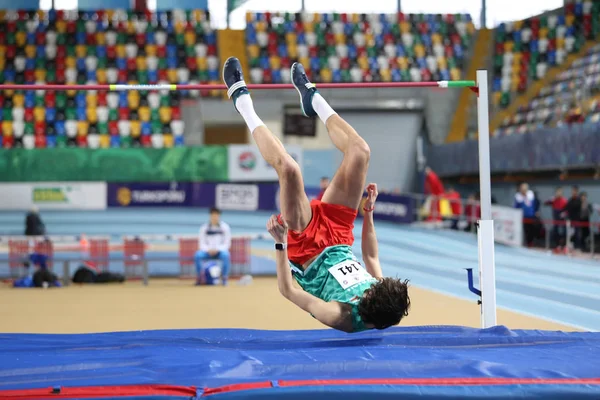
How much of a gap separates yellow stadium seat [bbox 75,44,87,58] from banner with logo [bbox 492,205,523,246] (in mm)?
11652

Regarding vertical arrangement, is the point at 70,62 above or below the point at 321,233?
above

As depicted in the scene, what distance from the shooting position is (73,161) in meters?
16.8

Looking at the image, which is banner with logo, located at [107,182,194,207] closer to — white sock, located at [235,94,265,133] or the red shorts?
white sock, located at [235,94,265,133]

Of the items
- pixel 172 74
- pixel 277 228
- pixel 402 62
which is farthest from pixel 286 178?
pixel 402 62

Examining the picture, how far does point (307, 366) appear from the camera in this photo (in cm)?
377

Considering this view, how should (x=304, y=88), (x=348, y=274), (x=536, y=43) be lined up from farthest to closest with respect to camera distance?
(x=536, y=43), (x=304, y=88), (x=348, y=274)

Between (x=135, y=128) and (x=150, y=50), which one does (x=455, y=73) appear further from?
(x=135, y=128)

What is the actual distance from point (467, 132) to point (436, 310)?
12.5m

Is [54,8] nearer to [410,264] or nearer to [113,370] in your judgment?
[410,264]

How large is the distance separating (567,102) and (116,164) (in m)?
9.65

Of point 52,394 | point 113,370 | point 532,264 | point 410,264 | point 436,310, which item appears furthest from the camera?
point 410,264

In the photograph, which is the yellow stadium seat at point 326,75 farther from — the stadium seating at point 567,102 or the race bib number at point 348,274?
the race bib number at point 348,274

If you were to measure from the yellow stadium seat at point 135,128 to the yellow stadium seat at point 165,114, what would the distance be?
595mm

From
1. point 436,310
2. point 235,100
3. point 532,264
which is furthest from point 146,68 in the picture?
point 235,100
